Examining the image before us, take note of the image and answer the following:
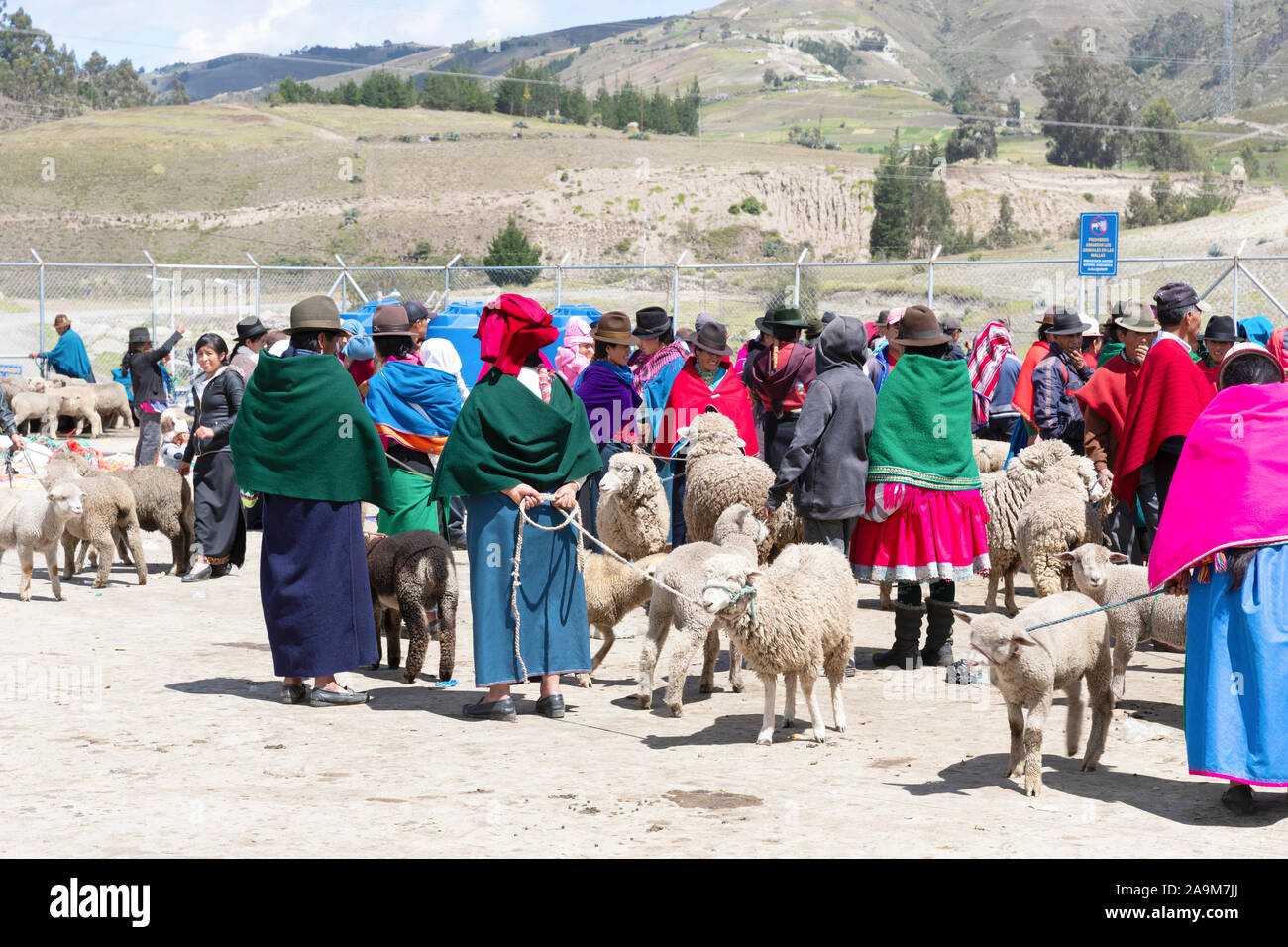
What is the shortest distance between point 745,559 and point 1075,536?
125 inches

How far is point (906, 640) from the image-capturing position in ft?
27.9

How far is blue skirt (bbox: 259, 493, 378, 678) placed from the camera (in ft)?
24.4

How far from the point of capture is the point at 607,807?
221 inches

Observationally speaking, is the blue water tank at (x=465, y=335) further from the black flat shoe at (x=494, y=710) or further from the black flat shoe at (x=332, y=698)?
the black flat shoe at (x=494, y=710)

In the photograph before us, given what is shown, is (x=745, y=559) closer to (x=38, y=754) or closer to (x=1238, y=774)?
(x=1238, y=774)

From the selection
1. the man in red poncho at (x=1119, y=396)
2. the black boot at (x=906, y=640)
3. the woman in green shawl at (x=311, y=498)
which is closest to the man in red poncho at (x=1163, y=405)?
the man in red poncho at (x=1119, y=396)

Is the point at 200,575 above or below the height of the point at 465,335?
below

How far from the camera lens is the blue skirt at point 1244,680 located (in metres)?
5.46

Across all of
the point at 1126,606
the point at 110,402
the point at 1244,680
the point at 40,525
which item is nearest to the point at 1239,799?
the point at 1244,680

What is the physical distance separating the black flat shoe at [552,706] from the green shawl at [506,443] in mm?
1106

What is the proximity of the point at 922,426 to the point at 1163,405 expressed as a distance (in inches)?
52.4

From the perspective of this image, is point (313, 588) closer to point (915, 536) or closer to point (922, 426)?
point (915, 536)

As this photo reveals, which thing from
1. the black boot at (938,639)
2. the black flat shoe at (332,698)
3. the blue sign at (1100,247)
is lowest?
the black flat shoe at (332,698)
